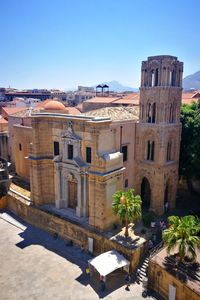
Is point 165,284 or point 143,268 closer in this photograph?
point 165,284

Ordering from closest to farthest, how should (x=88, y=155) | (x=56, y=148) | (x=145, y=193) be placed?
(x=88, y=155), (x=56, y=148), (x=145, y=193)

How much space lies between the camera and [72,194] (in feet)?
112

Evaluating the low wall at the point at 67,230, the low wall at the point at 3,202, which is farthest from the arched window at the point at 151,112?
the low wall at the point at 3,202

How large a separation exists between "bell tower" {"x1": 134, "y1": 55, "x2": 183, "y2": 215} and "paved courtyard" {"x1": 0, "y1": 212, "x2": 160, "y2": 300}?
36.6ft

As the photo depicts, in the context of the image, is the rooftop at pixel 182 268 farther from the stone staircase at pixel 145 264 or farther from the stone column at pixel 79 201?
the stone column at pixel 79 201

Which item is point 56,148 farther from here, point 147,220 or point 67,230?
point 147,220

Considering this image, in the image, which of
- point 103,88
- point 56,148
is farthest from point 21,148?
point 103,88

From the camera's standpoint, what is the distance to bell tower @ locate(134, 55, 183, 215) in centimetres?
3023

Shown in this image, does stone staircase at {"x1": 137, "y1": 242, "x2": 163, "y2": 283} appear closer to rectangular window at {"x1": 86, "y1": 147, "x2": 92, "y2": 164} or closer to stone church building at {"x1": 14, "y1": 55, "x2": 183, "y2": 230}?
stone church building at {"x1": 14, "y1": 55, "x2": 183, "y2": 230}

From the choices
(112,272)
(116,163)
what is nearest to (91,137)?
(116,163)

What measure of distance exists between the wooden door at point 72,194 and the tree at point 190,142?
45.8 ft

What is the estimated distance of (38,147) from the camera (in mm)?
34406

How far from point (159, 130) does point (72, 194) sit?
13188 mm

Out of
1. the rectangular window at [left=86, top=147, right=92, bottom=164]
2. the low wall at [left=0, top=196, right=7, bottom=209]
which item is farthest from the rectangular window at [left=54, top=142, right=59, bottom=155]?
the low wall at [left=0, top=196, right=7, bottom=209]
